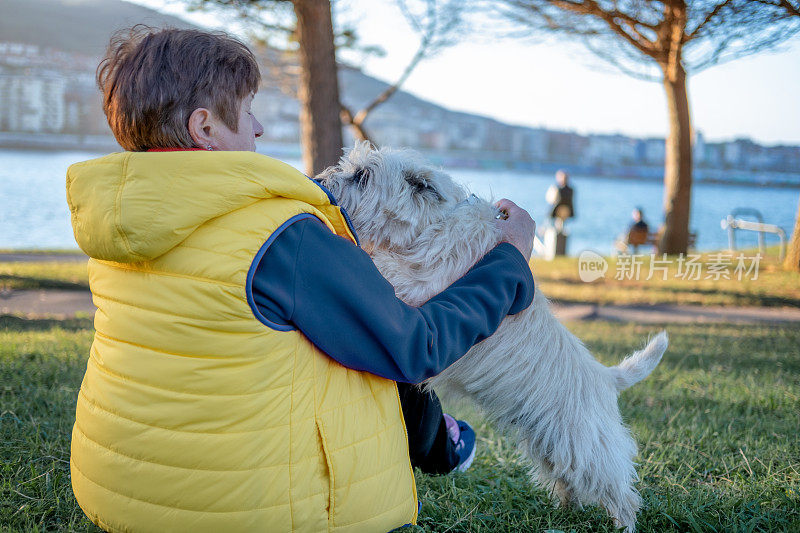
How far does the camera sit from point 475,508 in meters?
2.42

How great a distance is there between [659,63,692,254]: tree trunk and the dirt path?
13.4ft

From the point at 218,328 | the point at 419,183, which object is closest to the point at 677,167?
the point at 419,183

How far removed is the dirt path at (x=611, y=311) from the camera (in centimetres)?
670

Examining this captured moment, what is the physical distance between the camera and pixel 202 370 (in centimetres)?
147

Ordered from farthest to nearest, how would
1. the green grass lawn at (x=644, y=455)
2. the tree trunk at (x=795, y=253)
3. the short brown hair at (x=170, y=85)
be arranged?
1. the tree trunk at (x=795, y=253)
2. the green grass lawn at (x=644, y=455)
3. the short brown hair at (x=170, y=85)

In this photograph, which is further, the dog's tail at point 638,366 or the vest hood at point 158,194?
the dog's tail at point 638,366

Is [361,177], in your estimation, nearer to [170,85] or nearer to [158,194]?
A: [170,85]

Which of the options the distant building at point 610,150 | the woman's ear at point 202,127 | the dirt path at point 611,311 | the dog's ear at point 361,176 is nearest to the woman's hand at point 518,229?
the dog's ear at point 361,176

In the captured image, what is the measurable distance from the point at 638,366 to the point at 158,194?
197cm

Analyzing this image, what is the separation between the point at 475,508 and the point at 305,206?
4.88ft

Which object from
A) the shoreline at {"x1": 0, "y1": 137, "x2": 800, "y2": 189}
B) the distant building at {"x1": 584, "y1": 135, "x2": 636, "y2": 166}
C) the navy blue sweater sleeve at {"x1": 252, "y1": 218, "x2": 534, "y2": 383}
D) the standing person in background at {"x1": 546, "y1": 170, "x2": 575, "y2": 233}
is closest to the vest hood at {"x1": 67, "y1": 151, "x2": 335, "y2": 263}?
the navy blue sweater sleeve at {"x1": 252, "y1": 218, "x2": 534, "y2": 383}

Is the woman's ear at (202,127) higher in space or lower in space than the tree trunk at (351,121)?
lower

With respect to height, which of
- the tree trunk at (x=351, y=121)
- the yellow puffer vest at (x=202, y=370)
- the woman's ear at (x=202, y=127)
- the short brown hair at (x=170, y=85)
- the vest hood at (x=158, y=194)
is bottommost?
the yellow puffer vest at (x=202, y=370)

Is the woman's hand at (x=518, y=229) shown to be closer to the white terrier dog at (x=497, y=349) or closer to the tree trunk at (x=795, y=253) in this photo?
the white terrier dog at (x=497, y=349)
